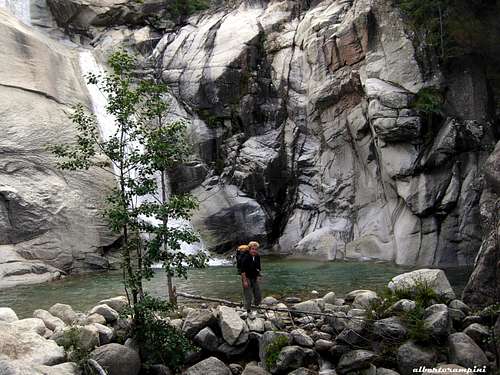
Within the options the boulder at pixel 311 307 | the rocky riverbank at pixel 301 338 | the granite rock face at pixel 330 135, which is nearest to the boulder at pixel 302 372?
the rocky riverbank at pixel 301 338

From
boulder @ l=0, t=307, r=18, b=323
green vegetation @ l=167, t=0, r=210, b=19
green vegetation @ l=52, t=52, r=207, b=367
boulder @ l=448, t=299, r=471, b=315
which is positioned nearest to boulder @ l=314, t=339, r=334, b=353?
green vegetation @ l=52, t=52, r=207, b=367

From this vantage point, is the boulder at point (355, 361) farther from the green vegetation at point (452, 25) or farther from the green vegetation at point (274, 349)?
the green vegetation at point (452, 25)

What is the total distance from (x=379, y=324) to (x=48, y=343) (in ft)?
22.3

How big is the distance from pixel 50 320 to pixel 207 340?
3.72 meters

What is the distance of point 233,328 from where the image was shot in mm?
10727

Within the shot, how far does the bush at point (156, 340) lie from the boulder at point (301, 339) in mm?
2203

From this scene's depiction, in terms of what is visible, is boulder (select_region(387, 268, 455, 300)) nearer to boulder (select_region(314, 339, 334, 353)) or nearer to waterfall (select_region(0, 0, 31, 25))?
boulder (select_region(314, 339, 334, 353))

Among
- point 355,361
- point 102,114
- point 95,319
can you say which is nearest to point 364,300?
point 355,361

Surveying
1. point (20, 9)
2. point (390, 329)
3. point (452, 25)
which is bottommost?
point (390, 329)

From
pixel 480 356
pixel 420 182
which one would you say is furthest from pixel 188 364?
pixel 420 182

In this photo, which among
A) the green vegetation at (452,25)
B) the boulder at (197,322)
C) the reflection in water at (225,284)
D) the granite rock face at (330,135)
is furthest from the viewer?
the green vegetation at (452,25)

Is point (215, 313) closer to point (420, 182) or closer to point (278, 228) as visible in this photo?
point (420, 182)

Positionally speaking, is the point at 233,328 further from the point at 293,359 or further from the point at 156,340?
the point at 156,340

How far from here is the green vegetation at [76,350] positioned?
933 cm
